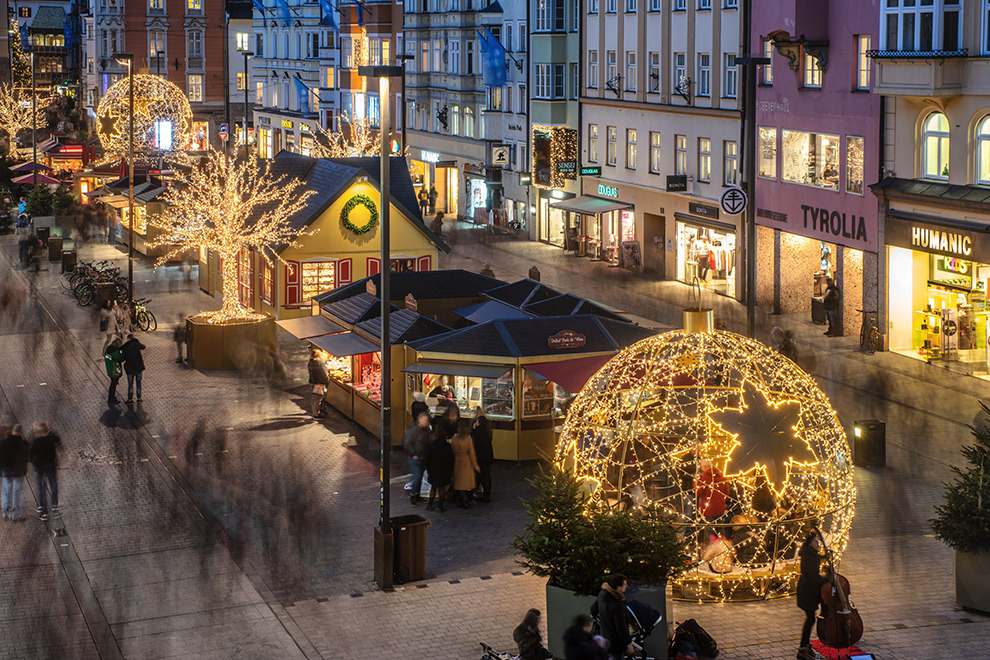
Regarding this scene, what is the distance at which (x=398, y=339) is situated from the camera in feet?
88.8

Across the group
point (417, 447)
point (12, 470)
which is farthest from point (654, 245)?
point (12, 470)

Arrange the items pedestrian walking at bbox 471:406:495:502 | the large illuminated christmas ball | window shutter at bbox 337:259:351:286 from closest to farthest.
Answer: the large illuminated christmas ball < pedestrian walking at bbox 471:406:495:502 < window shutter at bbox 337:259:351:286

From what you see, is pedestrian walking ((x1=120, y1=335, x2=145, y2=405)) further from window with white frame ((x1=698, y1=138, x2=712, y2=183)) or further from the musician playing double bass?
window with white frame ((x1=698, y1=138, x2=712, y2=183))

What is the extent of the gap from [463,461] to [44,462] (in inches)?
243

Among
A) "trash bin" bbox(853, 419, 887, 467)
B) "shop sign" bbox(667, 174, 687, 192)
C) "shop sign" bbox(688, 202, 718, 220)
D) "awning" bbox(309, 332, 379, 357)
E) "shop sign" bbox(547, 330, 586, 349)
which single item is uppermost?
"shop sign" bbox(667, 174, 687, 192)

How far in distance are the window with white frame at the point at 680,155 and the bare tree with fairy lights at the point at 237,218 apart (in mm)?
13489

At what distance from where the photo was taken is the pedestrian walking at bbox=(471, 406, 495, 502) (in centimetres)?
2330

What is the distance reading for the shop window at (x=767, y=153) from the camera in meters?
43.3

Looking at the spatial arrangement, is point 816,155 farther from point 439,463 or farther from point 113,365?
point 439,463

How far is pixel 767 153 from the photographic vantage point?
144 feet

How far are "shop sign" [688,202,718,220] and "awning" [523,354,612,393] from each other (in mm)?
22560

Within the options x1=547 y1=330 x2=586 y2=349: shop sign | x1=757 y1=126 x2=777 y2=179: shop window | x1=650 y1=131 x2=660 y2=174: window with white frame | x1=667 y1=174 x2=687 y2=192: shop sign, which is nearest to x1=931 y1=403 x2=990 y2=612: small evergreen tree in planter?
x1=547 y1=330 x2=586 y2=349: shop sign

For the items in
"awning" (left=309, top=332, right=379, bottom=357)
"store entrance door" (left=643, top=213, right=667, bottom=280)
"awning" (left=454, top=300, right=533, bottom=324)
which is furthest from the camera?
"store entrance door" (left=643, top=213, right=667, bottom=280)

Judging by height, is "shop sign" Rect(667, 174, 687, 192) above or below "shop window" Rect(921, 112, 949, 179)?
below
